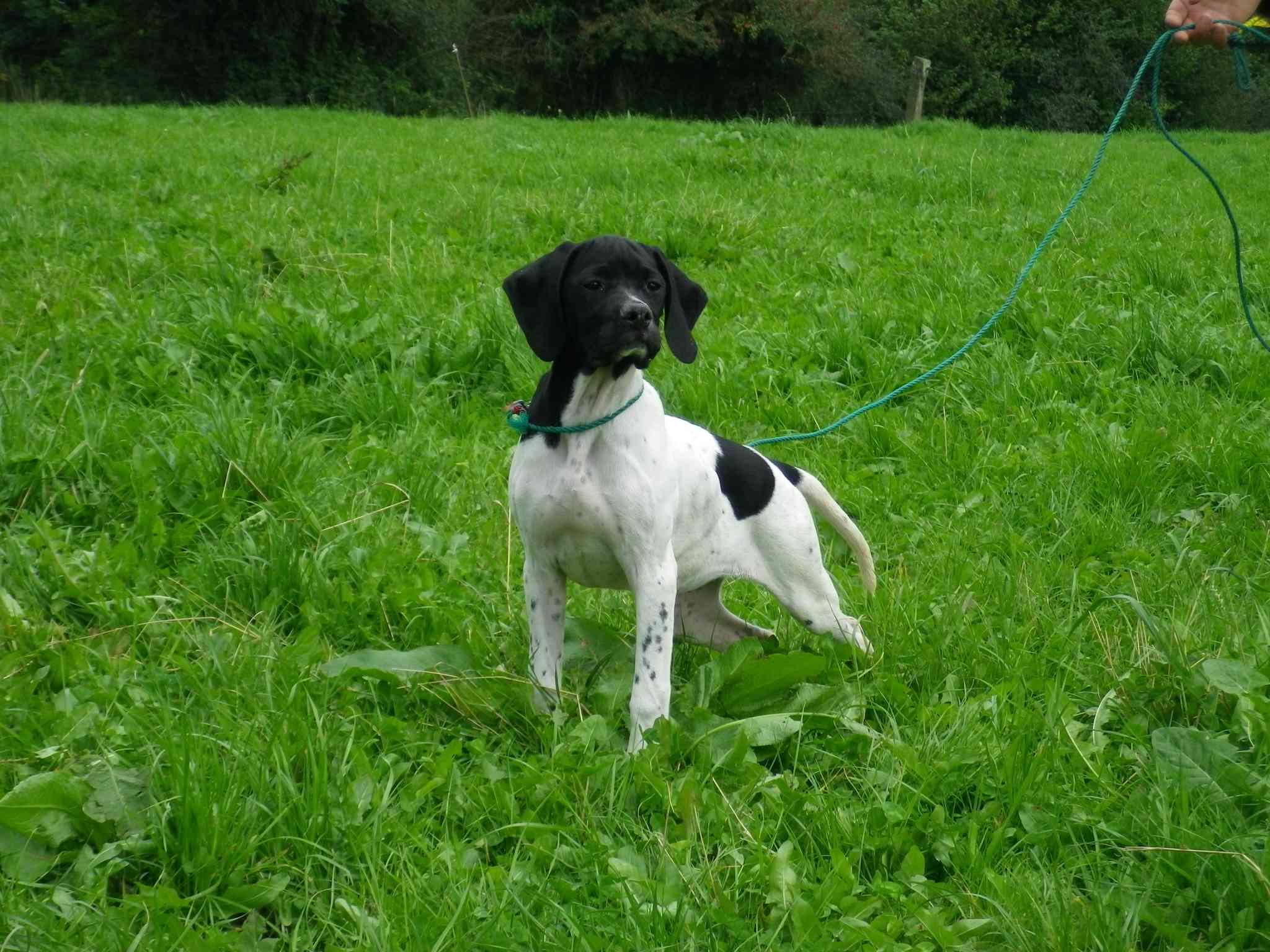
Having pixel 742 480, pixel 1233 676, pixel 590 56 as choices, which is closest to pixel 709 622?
pixel 742 480

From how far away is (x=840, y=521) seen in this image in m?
3.73

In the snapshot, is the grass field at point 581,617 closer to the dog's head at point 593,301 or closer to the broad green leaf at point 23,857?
the broad green leaf at point 23,857

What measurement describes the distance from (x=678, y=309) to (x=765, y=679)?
99cm

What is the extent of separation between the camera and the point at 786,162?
10922 mm

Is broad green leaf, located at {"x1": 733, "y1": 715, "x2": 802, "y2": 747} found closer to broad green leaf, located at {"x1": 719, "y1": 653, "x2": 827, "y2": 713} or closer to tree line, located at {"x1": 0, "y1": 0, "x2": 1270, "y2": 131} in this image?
broad green leaf, located at {"x1": 719, "y1": 653, "x2": 827, "y2": 713}

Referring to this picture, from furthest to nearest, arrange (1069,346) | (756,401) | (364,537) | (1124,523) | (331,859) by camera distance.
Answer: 1. (1069,346)
2. (756,401)
3. (1124,523)
4. (364,537)
5. (331,859)

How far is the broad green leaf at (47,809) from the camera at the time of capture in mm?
2342

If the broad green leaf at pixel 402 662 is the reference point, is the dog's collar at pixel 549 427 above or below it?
above

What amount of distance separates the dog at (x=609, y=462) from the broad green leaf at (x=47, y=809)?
1084 mm

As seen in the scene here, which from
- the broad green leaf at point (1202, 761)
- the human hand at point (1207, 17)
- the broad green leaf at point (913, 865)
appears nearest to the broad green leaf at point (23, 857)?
the broad green leaf at point (913, 865)

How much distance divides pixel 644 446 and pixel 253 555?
4.38 feet

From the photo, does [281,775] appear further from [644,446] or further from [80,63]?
[80,63]

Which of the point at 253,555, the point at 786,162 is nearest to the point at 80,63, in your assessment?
the point at 786,162

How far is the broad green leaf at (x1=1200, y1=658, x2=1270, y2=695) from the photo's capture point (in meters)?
2.85
